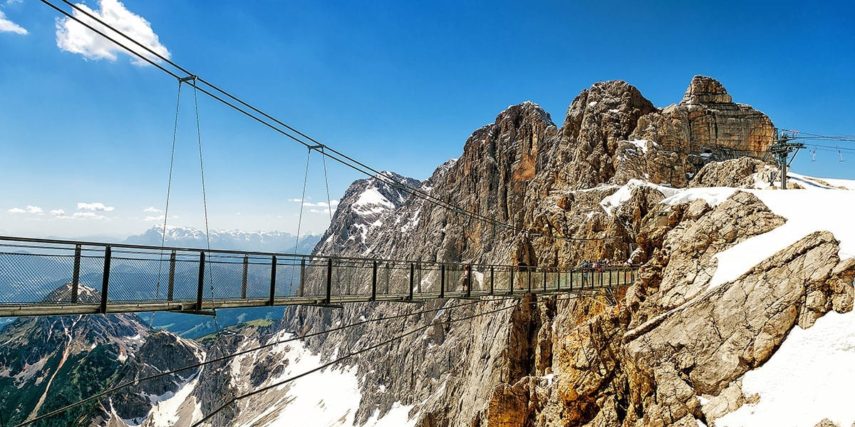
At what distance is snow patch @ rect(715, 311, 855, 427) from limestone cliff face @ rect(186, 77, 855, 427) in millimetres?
438

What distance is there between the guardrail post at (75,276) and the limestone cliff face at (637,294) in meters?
8.78

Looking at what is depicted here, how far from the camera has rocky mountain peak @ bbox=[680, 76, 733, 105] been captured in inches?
1553

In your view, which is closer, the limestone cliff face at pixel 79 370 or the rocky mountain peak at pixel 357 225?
the limestone cliff face at pixel 79 370

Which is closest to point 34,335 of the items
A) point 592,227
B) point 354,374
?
point 354,374

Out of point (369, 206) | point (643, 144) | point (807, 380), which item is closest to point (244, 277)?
point (807, 380)

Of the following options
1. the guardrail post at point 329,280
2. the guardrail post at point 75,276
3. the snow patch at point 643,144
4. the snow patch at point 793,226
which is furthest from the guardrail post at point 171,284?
the snow patch at point 643,144

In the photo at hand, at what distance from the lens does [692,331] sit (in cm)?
1609

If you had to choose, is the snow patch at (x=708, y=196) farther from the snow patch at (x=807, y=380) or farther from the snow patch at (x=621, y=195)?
the snow patch at (x=807, y=380)

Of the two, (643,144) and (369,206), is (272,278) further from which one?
(369,206)

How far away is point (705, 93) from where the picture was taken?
3978 cm

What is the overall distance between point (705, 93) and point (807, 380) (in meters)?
34.4

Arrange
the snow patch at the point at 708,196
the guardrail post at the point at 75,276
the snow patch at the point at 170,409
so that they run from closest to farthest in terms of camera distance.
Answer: the guardrail post at the point at 75,276, the snow patch at the point at 708,196, the snow patch at the point at 170,409

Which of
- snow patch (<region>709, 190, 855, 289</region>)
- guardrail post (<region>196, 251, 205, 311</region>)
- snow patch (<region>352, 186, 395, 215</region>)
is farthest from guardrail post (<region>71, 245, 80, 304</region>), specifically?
snow patch (<region>352, 186, 395, 215</region>)

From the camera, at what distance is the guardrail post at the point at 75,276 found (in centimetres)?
820
